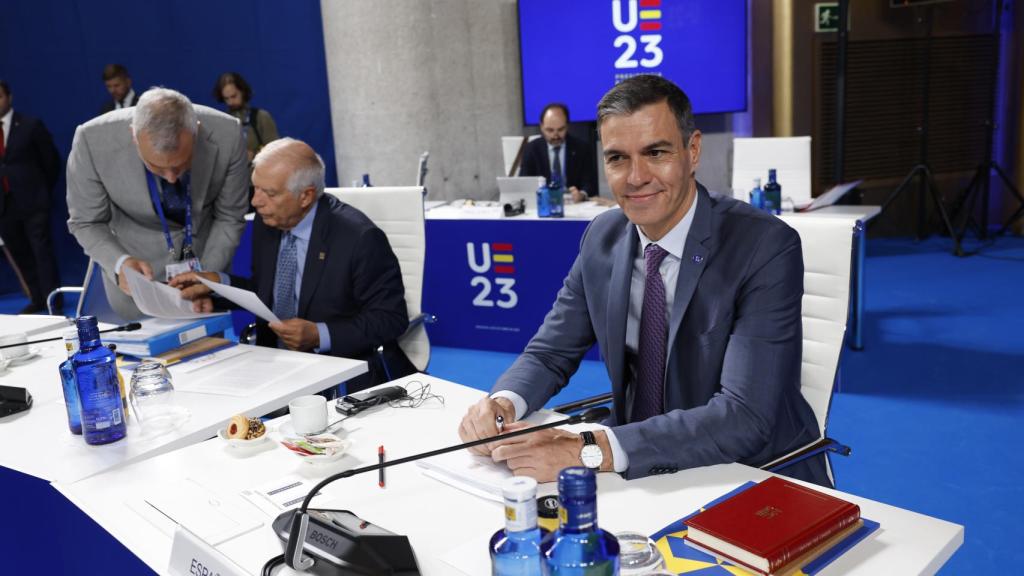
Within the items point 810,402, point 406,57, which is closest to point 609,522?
point 810,402

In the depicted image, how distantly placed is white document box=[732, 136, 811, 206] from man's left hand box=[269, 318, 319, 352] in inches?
126

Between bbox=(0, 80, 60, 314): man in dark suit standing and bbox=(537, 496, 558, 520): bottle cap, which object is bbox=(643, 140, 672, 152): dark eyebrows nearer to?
bbox=(537, 496, 558, 520): bottle cap

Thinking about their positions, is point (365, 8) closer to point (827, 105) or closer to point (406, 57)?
point (406, 57)

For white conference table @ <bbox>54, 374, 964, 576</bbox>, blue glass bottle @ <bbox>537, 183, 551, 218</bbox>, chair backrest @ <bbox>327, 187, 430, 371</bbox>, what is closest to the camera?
white conference table @ <bbox>54, 374, 964, 576</bbox>

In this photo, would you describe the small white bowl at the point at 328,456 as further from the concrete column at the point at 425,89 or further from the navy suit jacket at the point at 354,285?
the concrete column at the point at 425,89

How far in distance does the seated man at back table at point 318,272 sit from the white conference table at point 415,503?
35.7 inches

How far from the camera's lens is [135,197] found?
3174 millimetres

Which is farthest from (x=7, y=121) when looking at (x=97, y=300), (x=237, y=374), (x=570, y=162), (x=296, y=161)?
(x=237, y=374)

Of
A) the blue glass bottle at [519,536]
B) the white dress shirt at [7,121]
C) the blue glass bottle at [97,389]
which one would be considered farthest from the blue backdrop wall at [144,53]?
the blue glass bottle at [519,536]

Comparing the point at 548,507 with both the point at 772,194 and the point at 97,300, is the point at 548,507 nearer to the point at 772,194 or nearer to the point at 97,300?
the point at 97,300

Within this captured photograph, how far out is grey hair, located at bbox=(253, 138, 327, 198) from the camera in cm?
280

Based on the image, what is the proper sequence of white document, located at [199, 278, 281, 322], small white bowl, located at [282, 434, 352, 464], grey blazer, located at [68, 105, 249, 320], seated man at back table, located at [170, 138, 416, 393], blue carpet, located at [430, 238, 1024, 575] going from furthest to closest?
grey blazer, located at [68, 105, 249, 320] < blue carpet, located at [430, 238, 1024, 575] < seated man at back table, located at [170, 138, 416, 393] < white document, located at [199, 278, 281, 322] < small white bowl, located at [282, 434, 352, 464]

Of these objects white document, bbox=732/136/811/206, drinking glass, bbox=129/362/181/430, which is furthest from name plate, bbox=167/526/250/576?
white document, bbox=732/136/811/206

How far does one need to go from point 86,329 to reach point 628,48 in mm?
6235
